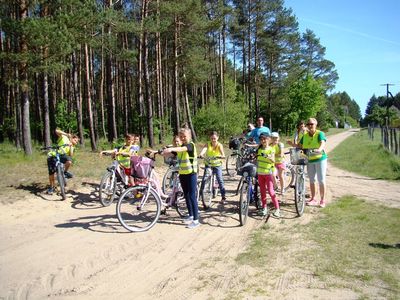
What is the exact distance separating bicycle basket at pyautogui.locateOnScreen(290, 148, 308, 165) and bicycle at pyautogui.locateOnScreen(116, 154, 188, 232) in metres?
Result: 2.61

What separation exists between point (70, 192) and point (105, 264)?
5.06 metres

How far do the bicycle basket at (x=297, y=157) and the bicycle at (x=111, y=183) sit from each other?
12.7ft

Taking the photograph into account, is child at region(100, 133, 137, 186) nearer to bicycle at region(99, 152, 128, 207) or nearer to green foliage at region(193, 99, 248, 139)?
bicycle at region(99, 152, 128, 207)

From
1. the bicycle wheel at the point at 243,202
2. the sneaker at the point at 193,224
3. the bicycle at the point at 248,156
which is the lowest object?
the sneaker at the point at 193,224

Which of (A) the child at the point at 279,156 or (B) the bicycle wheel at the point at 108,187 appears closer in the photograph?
(A) the child at the point at 279,156

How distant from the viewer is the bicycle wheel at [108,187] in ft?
29.9

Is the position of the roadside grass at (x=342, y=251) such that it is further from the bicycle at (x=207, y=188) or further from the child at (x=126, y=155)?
the child at (x=126, y=155)

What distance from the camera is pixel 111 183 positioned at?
9.22m

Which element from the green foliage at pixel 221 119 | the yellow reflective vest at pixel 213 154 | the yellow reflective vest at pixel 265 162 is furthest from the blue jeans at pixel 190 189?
the green foliage at pixel 221 119

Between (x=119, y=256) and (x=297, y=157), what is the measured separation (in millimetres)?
4577

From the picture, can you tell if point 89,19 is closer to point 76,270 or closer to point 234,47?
point 76,270

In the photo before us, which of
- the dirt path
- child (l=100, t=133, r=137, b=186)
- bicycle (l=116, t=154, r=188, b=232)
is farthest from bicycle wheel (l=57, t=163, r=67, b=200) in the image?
bicycle (l=116, t=154, r=188, b=232)

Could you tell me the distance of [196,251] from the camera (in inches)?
242

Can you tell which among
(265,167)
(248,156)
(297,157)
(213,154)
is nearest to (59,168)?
(213,154)
